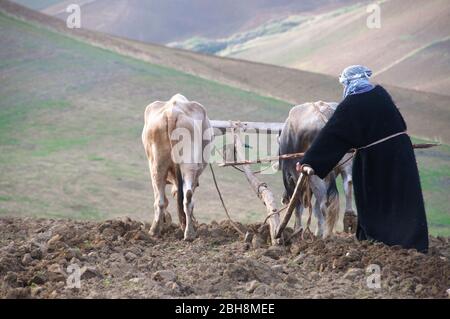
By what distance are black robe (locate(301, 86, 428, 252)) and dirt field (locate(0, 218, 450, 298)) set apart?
279 mm

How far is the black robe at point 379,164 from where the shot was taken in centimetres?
1025

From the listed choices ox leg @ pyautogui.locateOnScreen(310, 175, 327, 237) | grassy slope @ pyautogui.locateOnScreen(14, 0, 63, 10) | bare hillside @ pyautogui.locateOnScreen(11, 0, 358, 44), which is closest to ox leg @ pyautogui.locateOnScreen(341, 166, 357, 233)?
ox leg @ pyautogui.locateOnScreen(310, 175, 327, 237)

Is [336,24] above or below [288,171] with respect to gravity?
above

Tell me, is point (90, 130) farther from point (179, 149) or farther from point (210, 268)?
point (210, 268)

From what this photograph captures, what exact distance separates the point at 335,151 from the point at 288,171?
282 cm

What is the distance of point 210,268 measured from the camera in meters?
9.66

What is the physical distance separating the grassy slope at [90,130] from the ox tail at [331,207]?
971cm

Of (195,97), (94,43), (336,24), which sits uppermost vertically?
(336,24)

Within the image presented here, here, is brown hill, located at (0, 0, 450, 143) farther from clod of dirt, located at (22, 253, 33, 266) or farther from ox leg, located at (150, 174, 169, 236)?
clod of dirt, located at (22, 253, 33, 266)

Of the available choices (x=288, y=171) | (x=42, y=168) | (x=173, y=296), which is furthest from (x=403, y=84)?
(x=173, y=296)

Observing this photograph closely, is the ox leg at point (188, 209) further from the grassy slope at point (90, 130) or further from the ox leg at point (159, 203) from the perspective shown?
the grassy slope at point (90, 130)

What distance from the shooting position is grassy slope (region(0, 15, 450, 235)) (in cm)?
2430
